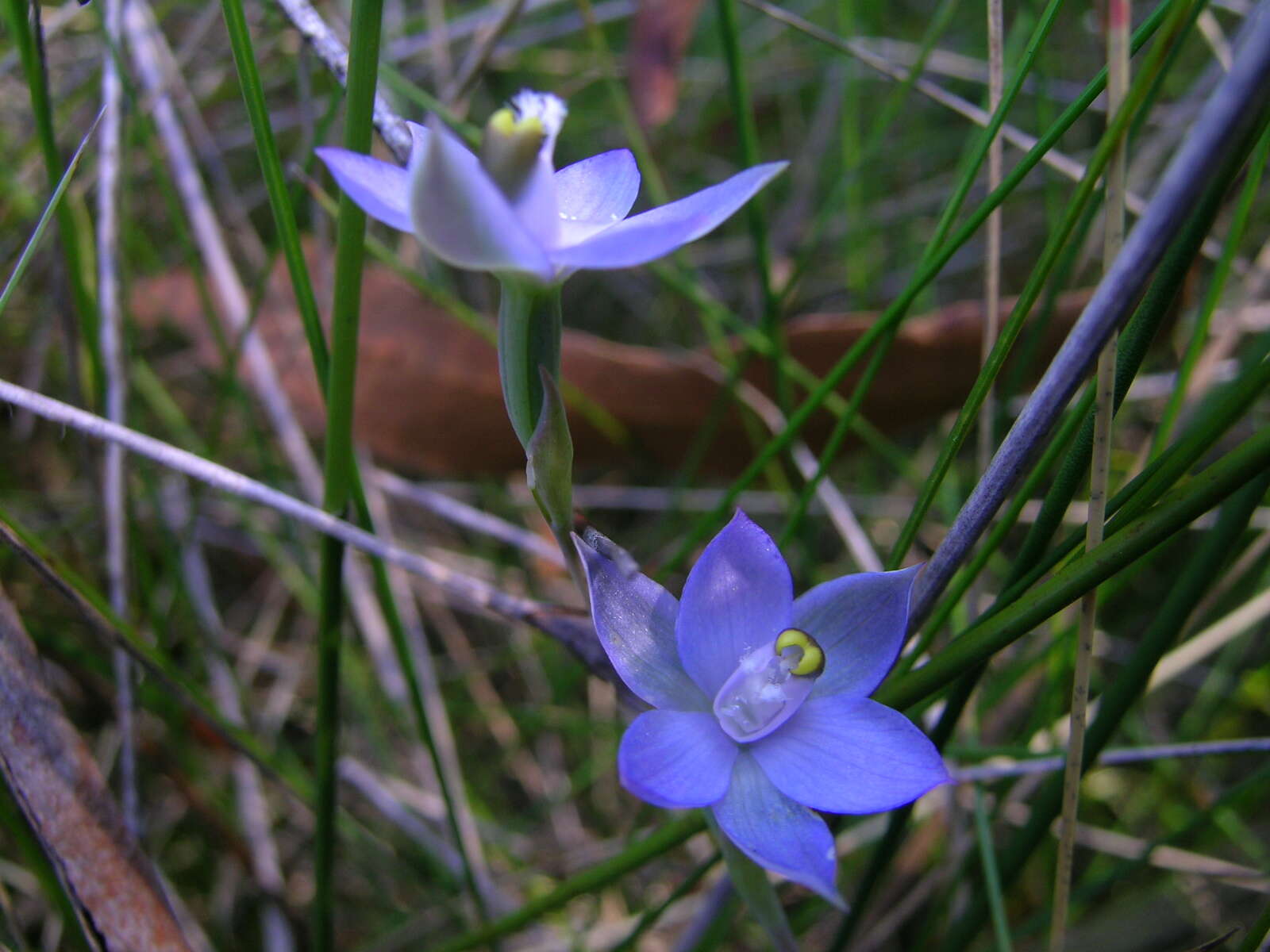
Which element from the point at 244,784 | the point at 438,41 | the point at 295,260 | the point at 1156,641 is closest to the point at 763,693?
the point at 1156,641

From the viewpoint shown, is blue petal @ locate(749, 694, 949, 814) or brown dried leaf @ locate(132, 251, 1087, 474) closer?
blue petal @ locate(749, 694, 949, 814)

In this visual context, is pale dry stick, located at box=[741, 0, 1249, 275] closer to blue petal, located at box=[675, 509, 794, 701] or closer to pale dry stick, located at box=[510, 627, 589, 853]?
blue petal, located at box=[675, 509, 794, 701]

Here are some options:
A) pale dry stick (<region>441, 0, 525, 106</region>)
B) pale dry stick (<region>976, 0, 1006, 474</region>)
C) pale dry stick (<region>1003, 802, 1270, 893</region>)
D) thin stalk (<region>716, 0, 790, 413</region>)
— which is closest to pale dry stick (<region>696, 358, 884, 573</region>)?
thin stalk (<region>716, 0, 790, 413</region>)

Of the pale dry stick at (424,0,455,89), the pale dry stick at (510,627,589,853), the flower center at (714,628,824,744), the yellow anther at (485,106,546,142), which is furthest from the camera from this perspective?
the pale dry stick at (424,0,455,89)

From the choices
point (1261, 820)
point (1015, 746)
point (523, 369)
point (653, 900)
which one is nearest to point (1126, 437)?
point (1261, 820)

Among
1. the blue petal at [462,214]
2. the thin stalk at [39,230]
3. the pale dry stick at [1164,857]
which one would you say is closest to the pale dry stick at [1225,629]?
the pale dry stick at [1164,857]

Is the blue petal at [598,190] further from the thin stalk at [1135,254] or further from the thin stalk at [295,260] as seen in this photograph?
the thin stalk at [1135,254]

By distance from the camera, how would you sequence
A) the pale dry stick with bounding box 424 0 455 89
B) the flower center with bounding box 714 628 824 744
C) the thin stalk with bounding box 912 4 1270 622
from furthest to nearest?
the pale dry stick with bounding box 424 0 455 89, the flower center with bounding box 714 628 824 744, the thin stalk with bounding box 912 4 1270 622

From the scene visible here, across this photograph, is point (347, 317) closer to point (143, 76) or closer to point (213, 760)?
point (213, 760)
